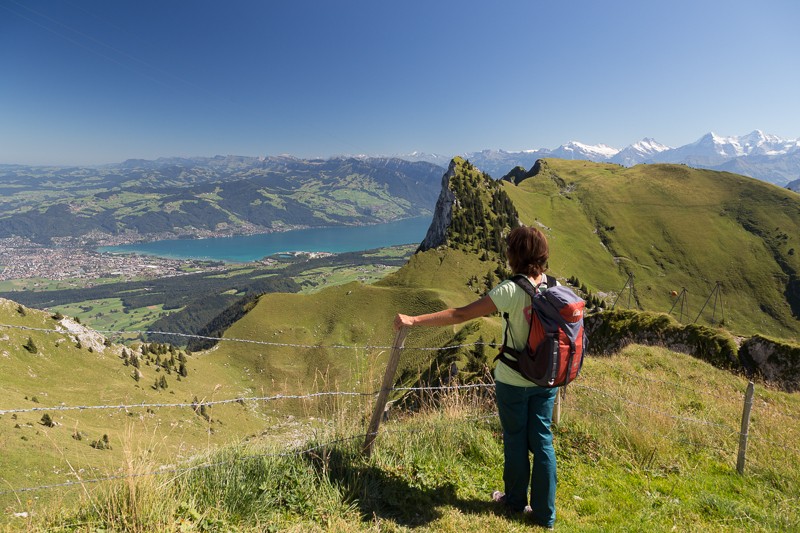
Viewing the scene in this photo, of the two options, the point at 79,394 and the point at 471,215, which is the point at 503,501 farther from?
the point at 471,215

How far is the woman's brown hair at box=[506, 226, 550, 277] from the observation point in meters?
4.70

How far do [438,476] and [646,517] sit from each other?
8.99 ft

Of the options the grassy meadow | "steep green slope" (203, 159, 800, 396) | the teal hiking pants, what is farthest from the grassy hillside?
the teal hiking pants

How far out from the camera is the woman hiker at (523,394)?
15.4ft

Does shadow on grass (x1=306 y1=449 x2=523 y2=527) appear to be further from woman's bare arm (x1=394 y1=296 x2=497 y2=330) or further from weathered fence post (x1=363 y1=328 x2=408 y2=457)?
woman's bare arm (x1=394 y1=296 x2=497 y2=330)

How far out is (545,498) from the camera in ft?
15.8

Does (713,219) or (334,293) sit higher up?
(713,219)

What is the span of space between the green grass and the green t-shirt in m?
1.85

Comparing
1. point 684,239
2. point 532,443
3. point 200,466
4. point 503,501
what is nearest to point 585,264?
point 684,239

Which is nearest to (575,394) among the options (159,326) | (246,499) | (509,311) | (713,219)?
(509,311)

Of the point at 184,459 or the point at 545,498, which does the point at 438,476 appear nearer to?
the point at 545,498

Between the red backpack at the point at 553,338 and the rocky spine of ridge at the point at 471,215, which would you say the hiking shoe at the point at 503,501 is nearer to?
the red backpack at the point at 553,338

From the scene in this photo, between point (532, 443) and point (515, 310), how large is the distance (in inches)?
67.6

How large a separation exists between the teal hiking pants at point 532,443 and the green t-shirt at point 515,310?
0.16 meters
